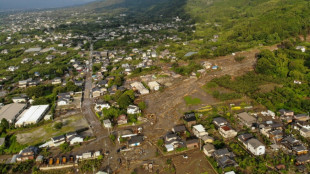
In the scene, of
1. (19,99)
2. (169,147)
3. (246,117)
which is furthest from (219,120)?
(19,99)

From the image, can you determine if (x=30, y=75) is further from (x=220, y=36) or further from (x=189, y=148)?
(x=220, y=36)

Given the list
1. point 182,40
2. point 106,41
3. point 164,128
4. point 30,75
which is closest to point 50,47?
point 106,41

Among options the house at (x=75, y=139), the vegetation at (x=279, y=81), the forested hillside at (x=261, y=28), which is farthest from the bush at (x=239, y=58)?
the house at (x=75, y=139)

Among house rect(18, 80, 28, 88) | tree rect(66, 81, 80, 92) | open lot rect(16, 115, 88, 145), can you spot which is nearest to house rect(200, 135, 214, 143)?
open lot rect(16, 115, 88, 145)

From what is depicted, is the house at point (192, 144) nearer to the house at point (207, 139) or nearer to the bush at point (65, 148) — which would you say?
the house at point (207, 139)

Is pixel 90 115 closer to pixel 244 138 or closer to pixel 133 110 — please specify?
pixel 133 110

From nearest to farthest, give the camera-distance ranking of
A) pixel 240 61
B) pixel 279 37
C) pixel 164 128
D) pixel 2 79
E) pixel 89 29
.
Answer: pixel 164 128
pixel 2 79
pixel 240 61
pixel 279 37
pixel 89 29
